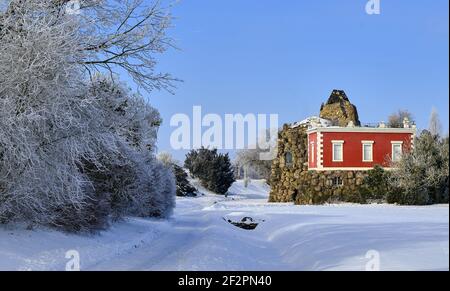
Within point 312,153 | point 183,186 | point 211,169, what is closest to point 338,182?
point 312,153

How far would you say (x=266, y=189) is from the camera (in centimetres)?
8012

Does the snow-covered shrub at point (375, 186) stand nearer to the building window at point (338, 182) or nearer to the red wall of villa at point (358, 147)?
the red wall of villa at point (358, 147)

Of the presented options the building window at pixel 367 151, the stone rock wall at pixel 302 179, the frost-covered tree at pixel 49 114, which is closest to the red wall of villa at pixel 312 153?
the stone rock wall at pixel 302 179

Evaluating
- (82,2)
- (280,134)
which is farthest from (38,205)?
(280,134)

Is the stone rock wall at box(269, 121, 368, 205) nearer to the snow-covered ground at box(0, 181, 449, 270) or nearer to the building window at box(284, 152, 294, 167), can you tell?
the building window at box(284, 152, 294, 167)

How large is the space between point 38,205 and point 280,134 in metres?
37.2

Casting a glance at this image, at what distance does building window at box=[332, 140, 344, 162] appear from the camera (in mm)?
38906

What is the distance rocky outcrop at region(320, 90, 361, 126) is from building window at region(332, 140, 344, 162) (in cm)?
181

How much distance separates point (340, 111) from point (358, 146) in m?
2.87

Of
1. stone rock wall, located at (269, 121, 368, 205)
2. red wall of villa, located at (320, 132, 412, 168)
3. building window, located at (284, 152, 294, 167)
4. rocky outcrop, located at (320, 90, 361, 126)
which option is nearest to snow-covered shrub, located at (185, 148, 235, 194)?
stone rock wall, located at (269, 121, 368, 205)

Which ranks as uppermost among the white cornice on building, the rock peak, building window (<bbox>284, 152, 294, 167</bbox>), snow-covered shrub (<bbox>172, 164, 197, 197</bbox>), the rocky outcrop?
the rock peak

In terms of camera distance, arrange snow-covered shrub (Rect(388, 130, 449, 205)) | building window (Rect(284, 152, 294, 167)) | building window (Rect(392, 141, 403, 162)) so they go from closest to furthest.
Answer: snow-covered shrub (Rect(388, 130, 449, 205)) → building window (Rect(392, 141, 403, 162)) → building window (Rect(284, 152, 294, 167))

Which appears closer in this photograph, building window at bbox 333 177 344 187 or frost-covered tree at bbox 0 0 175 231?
frost-covered tree at bbox 0 0 175 231

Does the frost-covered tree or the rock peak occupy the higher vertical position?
the rock peak
